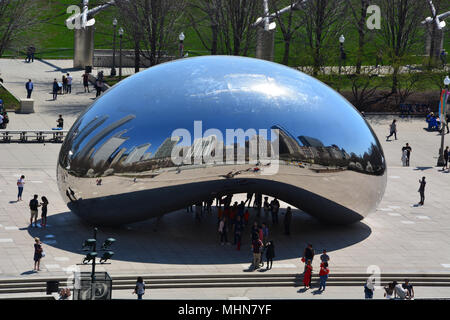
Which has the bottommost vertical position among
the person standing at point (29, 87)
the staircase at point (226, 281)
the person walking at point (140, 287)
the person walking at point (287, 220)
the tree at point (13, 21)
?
the staircase at point (226, 281)

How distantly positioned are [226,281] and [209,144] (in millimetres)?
3901

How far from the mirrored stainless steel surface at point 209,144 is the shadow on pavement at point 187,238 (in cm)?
83

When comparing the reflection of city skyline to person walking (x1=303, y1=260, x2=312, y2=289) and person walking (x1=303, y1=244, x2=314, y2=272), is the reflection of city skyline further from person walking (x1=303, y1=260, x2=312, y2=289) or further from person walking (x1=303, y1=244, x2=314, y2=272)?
person walking (x1=303, y1=260, x2=312, y2=289)

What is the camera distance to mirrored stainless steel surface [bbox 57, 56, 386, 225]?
2622 centimetres

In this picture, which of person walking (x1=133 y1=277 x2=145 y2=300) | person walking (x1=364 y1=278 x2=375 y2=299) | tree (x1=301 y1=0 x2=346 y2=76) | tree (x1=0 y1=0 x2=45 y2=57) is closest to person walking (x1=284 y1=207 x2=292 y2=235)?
person walking (x1=364 y1=278 x2=375 y2=299)

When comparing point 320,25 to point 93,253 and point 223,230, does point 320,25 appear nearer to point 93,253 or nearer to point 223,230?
point 223,230

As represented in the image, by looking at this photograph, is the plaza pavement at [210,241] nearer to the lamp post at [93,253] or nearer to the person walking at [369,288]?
the lamp post at [93,253]

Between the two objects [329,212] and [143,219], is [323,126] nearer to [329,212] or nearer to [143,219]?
[329,212]

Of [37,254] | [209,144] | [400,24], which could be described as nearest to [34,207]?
[37,254]

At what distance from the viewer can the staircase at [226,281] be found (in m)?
23.7

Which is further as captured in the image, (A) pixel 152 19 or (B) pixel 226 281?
(A) pixel 152 19

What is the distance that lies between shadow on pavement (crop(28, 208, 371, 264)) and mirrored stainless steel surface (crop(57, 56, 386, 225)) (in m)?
0.83

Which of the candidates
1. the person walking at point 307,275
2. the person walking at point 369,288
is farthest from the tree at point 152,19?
the person walking at point 369,288

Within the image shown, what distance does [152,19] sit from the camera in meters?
55.1
